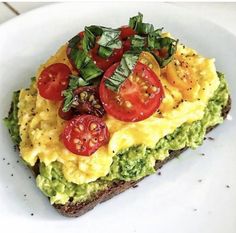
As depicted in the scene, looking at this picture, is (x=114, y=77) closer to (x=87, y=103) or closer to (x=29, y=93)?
(x=87, y=103)

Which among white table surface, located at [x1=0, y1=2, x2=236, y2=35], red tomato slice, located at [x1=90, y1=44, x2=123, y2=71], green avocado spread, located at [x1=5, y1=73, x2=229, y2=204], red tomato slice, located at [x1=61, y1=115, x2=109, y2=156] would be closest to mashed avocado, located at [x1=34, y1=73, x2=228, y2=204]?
green avocado spread, located at [x1=5, y1=73, x2=229, y2=204]

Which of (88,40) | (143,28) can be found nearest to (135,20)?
(143,28)

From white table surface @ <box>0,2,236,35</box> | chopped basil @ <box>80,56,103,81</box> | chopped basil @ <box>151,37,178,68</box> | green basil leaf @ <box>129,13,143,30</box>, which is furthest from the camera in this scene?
white table surface @ <box>0,2,236,35</box>

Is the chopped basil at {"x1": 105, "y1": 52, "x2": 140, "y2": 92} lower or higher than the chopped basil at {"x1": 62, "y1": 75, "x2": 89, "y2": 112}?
higher

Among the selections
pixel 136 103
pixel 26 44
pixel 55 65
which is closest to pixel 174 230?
pixel 136 103

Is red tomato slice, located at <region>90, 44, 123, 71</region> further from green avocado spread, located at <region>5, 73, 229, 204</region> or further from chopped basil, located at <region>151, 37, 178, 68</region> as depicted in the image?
green avocado spread, located at <region>5, 73, 229, 204</region>

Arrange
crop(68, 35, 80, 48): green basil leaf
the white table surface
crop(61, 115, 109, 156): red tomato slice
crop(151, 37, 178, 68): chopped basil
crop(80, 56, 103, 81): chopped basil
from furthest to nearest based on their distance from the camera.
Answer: the white table surface < crop(68, 35, 80, 48): green basil leaf < crop(151, 37, 178, 68): chopped basil < crop(80, 56, 103, 81): chopped basil < crop(61, 115, 109, 156): red tomato slice

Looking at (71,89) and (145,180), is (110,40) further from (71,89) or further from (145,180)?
(145,180)

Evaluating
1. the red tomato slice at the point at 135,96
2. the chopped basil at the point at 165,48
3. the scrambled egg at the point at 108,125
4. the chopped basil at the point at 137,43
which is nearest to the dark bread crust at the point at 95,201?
the scrambled egg at the point at 108,125
